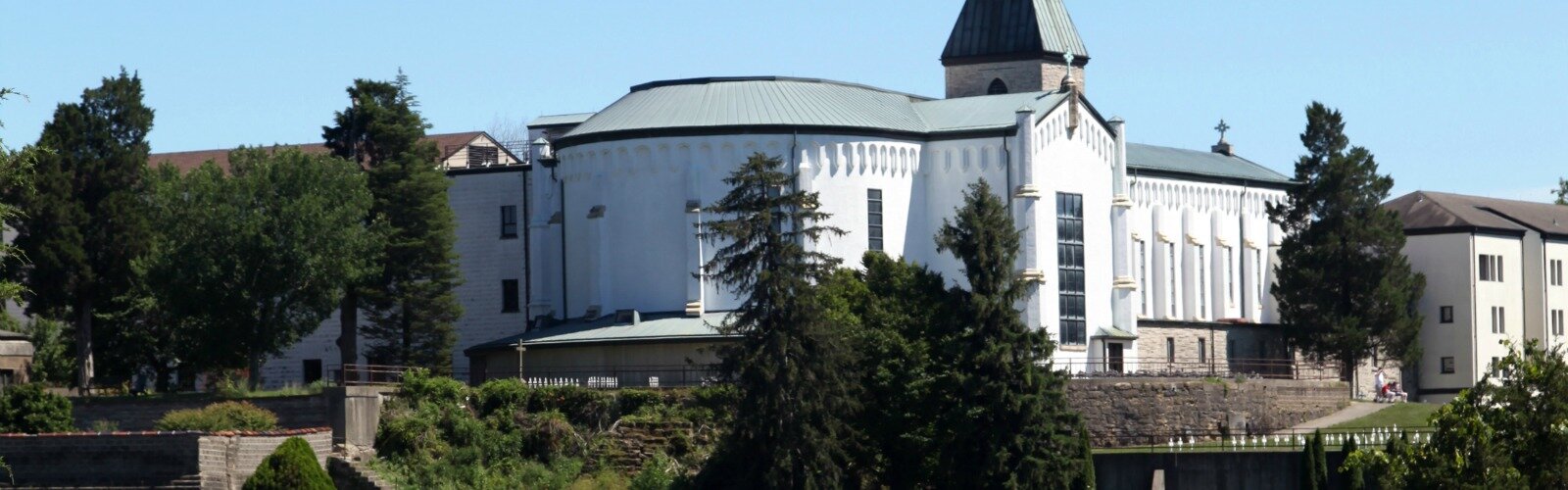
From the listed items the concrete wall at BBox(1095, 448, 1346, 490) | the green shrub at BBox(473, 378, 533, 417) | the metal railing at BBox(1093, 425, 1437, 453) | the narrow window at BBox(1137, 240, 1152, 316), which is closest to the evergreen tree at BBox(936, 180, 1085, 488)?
the concrete wall at BBox(1095, 448, 1346, 490)

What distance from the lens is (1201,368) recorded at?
7519cm

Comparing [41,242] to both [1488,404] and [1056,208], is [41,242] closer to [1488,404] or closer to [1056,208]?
[1056,208]

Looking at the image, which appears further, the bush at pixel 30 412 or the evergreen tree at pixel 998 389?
the bush at pixel 30 412

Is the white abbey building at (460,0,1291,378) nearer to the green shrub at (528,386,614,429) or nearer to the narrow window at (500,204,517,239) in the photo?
the narrow window at (500,204,517,239)

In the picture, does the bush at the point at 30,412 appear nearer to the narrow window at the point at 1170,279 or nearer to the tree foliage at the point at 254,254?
the tree foliage at the point at 254,254

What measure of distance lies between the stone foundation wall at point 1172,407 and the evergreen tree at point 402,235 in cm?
1762

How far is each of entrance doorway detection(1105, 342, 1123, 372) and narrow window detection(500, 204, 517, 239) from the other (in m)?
18.0

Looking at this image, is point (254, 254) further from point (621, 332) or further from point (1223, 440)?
point (1223, 440)

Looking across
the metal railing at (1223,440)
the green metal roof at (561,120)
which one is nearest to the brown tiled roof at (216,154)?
the green metal roof at (561,120)

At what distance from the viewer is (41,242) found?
67.2 m

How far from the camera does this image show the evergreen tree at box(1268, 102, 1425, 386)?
7775 centimetres

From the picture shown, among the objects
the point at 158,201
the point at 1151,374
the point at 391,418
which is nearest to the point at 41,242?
the point at 158,201

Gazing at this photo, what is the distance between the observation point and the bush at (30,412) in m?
58.6

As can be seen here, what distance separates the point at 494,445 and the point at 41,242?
49.1 ft
